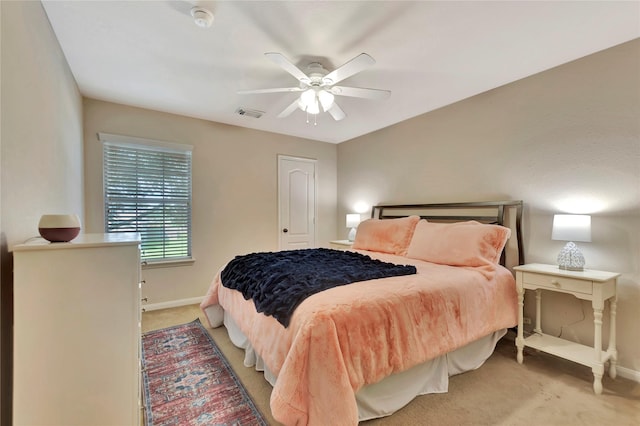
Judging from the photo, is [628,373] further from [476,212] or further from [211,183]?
[211,183]

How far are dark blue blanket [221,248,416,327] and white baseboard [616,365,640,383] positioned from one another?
172cm

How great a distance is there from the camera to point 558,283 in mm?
2123

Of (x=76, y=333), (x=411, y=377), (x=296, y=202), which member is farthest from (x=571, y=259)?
(x=296, y=202)

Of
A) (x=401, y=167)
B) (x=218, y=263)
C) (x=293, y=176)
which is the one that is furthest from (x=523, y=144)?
(x=218, y=263)

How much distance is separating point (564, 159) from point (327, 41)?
7.51 feet

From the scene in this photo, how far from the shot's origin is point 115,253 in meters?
1.29

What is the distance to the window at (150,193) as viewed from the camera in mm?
3342

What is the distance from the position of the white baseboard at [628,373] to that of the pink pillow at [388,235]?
1.84 m

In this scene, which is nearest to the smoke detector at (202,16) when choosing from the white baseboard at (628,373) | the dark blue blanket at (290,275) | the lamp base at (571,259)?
the dark blue blanket at (290,275)

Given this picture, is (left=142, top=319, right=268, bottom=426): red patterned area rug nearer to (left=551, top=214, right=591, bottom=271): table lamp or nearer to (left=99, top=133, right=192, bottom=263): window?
(left=99, top=133, right=192, bottom=263): window

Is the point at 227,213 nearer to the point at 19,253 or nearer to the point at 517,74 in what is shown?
the point at 19,253

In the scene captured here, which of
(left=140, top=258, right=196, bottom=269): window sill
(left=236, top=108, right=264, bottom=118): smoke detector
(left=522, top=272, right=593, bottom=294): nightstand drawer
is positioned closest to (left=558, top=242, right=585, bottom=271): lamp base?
(left=522, top=272, right=593, bottom=294): nightstand drawer

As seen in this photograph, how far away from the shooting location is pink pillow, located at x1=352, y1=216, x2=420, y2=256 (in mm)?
3238

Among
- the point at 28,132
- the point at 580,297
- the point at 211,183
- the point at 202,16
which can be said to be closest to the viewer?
the point at 28,132
